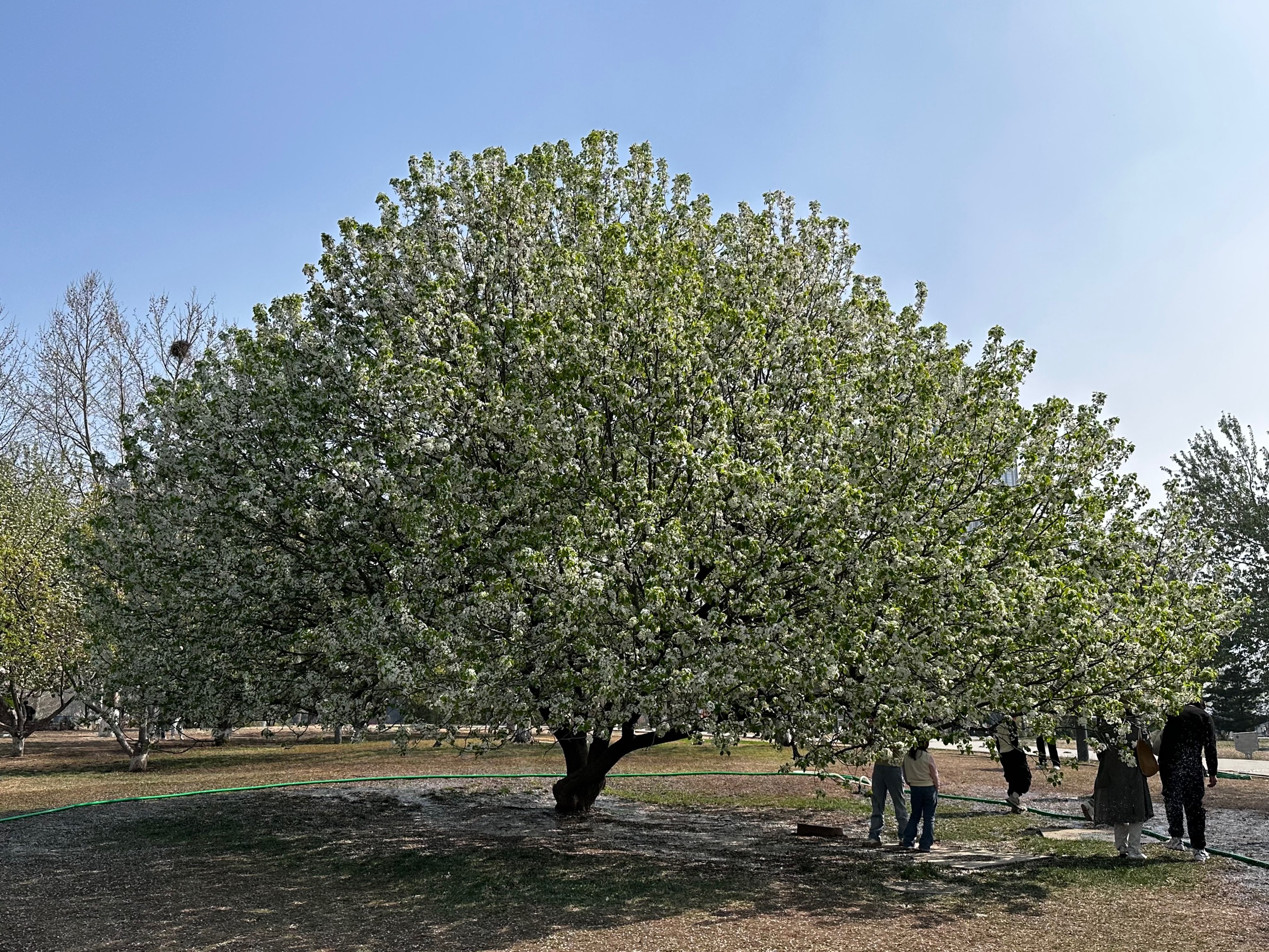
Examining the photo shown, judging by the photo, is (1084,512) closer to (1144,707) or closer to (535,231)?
(1144,707)

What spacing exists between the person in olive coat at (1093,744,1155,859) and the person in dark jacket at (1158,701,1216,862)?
73 cm

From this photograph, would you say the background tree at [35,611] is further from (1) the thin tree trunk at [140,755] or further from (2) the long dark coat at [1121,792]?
(2) the long dark coat at [1121,792]

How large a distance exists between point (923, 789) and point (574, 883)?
5.83 metres

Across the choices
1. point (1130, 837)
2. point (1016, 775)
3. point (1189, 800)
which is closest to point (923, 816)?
point (1130, 837)

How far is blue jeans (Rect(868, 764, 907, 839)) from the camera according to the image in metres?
15.2

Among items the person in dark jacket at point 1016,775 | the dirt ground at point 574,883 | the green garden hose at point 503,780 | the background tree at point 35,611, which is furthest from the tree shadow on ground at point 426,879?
the background tree at point 35,611

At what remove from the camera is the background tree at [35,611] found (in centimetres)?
3059

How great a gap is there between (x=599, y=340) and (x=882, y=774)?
880 centimetres

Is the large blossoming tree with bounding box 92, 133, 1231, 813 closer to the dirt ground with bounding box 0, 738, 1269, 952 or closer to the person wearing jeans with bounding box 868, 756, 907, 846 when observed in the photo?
the dirt ground with bounding box 0, 738, 1269, 952

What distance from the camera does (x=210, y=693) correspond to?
14.1 m


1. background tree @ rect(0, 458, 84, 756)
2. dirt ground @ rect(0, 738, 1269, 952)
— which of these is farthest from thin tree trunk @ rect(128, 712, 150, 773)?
dirt ground @ rect(0, 738, 1269, 952)

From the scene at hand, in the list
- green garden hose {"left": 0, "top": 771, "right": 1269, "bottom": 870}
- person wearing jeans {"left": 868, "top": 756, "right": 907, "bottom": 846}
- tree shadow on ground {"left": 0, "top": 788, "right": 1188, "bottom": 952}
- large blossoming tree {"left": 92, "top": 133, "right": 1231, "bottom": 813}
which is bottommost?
tree shadow on ground {"left": 0, "top": 788, "right": 1188, "bottom": 952}

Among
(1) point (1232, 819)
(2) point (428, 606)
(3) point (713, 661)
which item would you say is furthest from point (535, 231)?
(1) point (1232, 819)

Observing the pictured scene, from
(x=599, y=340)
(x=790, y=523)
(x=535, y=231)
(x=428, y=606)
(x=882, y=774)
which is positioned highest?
(x=535, y=231)
